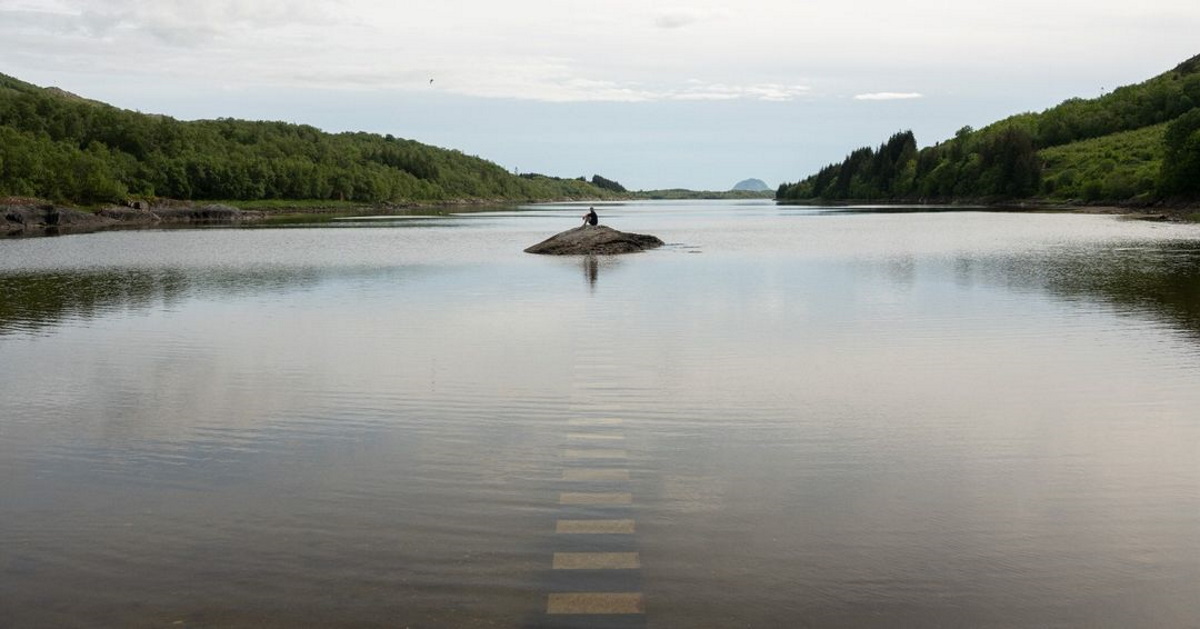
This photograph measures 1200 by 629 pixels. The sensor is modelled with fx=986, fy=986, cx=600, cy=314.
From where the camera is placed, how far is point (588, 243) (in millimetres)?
55406

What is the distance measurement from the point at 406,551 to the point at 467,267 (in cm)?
3923

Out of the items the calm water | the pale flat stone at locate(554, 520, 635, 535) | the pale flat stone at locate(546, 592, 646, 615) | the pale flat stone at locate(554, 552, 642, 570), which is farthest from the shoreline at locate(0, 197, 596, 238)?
the pale flat stone at locate(546, 592, 646, 615)

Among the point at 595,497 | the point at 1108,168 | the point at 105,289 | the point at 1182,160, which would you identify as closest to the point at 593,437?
the point at 595,497

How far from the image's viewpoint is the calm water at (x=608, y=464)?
8594mm

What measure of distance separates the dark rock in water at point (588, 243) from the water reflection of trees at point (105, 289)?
1520 cm

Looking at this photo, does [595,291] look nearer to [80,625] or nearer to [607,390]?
[607,390]

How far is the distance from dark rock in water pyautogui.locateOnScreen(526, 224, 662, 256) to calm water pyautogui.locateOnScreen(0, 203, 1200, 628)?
994 inches

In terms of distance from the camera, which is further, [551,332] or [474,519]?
[551,332]

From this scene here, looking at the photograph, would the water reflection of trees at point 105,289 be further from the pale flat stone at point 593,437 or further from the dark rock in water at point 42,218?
the dark rock in water at point 42,218

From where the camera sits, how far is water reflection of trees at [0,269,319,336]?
2967 centimetres

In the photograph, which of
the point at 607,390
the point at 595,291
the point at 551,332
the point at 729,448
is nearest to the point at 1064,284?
the point at 595,291

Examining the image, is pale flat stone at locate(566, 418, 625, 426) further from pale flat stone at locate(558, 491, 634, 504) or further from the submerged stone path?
pale flat stone at locate(558, 491, 634, 504)

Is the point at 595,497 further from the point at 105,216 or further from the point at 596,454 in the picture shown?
the point at 105,216

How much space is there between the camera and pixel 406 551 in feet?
31.4
